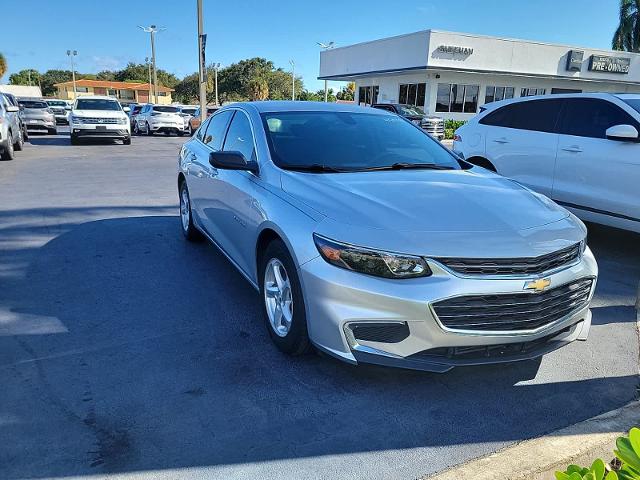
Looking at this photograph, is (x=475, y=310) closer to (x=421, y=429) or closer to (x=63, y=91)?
(x=421, y=429)

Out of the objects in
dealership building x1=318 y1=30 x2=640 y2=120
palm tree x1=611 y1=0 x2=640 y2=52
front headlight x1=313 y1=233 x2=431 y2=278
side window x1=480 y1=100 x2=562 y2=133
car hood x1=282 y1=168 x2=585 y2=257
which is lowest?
front headlight x1=313 y1=233 x2=431 y2=278

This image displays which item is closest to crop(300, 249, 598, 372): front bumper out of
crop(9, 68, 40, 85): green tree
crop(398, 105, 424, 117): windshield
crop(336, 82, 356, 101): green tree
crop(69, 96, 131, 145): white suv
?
crop(69, 96, 131, 145): white suv

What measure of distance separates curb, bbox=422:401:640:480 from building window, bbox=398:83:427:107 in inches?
1194

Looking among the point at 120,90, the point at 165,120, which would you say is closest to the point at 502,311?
the point at 165,120

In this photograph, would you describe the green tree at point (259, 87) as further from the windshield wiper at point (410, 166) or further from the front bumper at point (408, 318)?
the front bumper at point (408, 318)

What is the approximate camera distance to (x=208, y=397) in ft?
9.63

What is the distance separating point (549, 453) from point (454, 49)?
2953 cm

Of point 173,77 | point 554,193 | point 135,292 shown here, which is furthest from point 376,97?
point 173,77

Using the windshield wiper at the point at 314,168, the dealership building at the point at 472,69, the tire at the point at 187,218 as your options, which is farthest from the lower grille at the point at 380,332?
the dealership building at the point at 472,69

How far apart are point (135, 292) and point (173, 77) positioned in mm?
113342

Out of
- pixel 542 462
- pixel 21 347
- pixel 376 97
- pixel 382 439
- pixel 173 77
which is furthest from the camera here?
pixel 173 77

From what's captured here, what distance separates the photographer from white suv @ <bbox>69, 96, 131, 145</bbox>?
18391 mm

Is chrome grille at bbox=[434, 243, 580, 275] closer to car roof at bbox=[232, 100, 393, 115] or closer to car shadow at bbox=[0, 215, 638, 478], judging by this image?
car shadow at bbox=[0, 215, 638, 478]

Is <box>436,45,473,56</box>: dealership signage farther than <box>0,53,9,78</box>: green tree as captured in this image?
No
